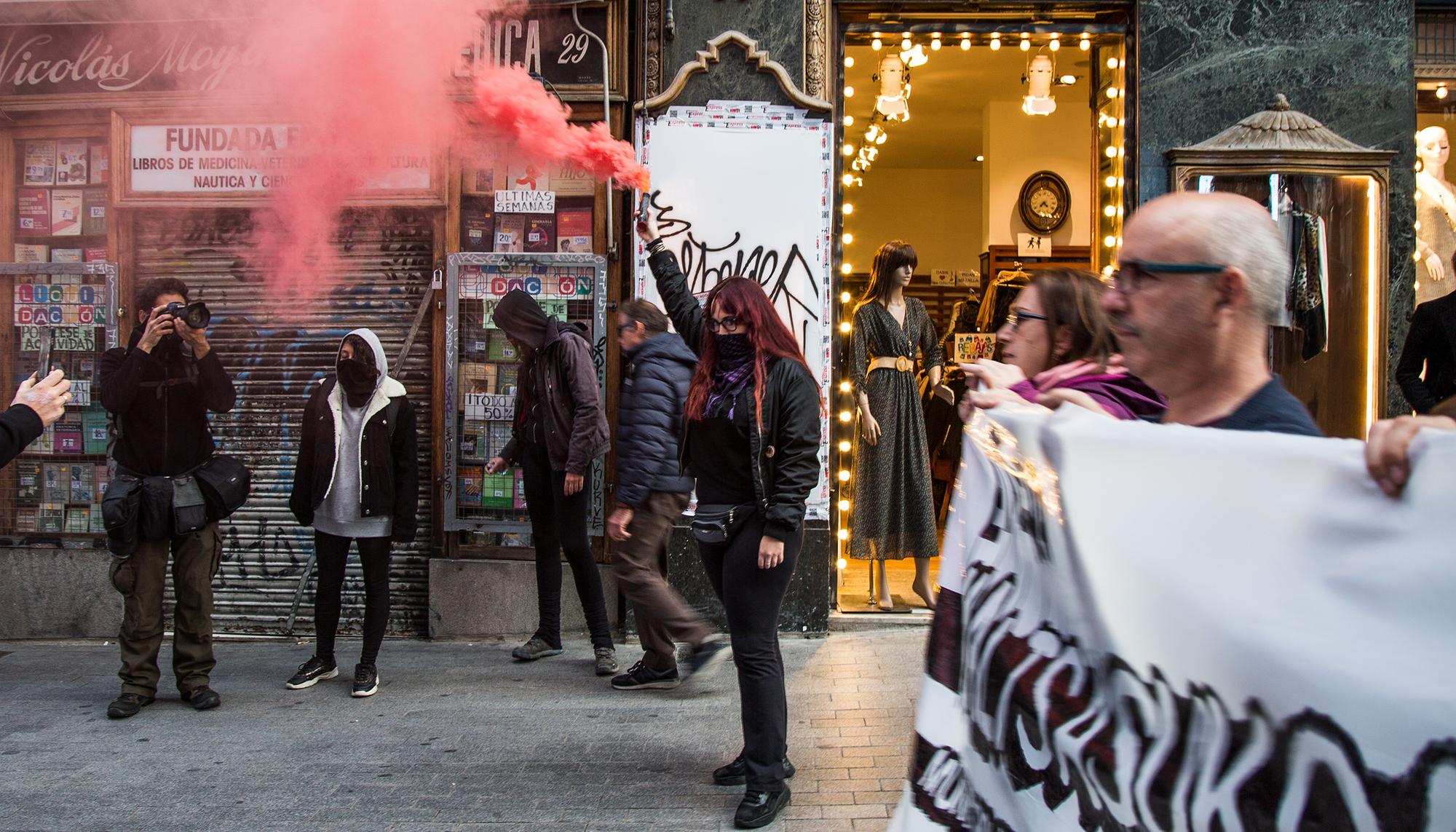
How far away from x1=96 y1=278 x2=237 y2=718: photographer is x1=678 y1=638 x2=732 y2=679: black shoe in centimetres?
232

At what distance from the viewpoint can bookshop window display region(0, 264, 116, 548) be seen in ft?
A: 24.4

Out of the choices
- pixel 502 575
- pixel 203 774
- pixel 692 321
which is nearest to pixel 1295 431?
pixel 692 321

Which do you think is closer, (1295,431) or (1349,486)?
(1349,486)

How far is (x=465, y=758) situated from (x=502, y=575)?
230cm

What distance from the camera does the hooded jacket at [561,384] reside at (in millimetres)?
6137

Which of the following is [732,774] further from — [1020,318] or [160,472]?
[160,472]

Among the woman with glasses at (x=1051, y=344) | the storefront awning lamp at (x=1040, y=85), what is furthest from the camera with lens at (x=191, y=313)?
the storefront awning lamp at (x=1040, y=85)

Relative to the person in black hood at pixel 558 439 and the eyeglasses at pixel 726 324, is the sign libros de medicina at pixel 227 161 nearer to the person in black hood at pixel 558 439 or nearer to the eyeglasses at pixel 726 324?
the person in black hood at pixel 558 439

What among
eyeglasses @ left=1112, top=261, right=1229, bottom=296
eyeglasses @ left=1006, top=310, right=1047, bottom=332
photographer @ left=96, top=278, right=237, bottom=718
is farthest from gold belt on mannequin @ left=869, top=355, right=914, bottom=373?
eyeglasses @ left=1112, top=261, right=1229, bottom=296

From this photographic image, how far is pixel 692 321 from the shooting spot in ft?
16.8

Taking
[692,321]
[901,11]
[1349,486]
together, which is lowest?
[1349,486]

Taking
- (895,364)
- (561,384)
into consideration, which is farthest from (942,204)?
(561,384)

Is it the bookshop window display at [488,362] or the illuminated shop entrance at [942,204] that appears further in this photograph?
the illuminated shop entrance at [942,204]

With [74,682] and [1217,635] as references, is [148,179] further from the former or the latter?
[1217,635]
